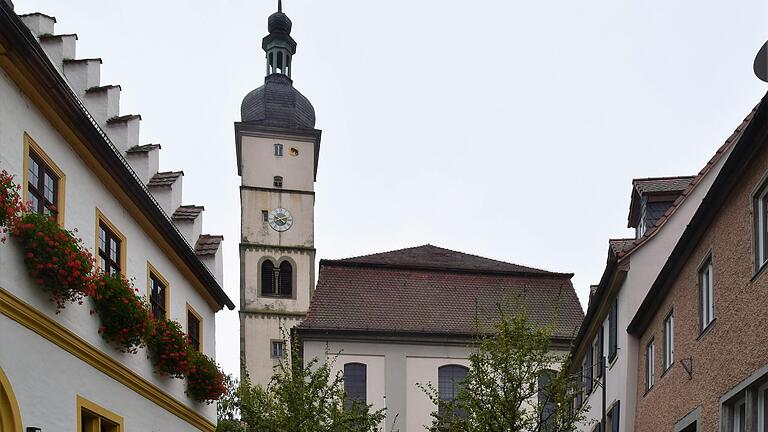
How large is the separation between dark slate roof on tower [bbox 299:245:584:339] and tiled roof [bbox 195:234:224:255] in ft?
55.7

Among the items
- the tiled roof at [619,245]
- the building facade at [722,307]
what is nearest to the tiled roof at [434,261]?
→ the tiled roof at [619,245]

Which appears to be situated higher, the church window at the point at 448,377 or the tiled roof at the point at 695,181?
the tiled roof at the point at 695,181

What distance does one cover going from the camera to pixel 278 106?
220 feet

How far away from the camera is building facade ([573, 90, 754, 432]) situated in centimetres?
1936

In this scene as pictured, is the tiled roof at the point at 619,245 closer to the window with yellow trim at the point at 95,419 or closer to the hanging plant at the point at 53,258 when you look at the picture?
the window with yellow trim at the point at 95,419

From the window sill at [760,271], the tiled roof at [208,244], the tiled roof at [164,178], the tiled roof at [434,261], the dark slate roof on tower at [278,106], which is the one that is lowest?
the window sill at [760,271]

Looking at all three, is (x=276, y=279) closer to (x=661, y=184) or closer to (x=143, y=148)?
(x=661, y=184)

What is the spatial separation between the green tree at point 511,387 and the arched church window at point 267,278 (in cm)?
3400

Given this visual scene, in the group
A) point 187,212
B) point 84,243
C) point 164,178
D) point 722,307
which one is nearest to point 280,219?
point 187,212

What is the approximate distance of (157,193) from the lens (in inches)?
814

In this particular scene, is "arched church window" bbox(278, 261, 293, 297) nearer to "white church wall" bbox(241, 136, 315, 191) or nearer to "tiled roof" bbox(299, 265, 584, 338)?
"white church wall" bbox(241, 136, 315, 191)

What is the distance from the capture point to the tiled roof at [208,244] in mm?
22141

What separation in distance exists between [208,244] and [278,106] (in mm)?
45369

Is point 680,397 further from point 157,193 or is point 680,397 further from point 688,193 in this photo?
point 157,193
